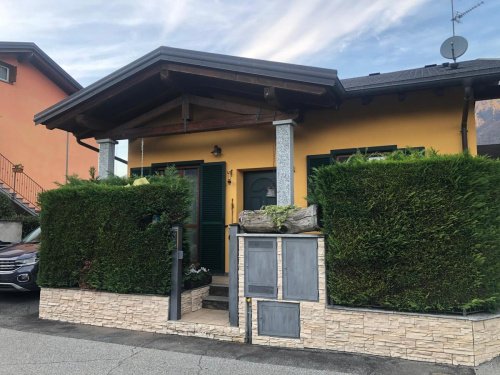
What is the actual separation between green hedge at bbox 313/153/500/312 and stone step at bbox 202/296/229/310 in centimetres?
204

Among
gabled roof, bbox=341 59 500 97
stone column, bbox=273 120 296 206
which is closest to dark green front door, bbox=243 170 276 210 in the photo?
stone column, bbox=273 120 296 206

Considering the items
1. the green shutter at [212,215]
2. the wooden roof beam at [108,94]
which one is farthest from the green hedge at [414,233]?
the wooden roof beam at [108,94]

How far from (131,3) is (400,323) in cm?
929

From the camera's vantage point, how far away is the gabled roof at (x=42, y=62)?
612 inches

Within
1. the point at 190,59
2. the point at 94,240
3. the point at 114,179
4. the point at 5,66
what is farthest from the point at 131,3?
the point at 5,66

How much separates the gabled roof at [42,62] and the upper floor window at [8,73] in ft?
1.86

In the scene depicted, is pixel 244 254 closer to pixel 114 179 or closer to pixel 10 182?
pixel 114 179

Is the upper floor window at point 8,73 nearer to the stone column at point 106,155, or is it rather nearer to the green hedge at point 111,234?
the stone column at point 106,155

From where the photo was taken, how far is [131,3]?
975 centimetres

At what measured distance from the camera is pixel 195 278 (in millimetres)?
6406

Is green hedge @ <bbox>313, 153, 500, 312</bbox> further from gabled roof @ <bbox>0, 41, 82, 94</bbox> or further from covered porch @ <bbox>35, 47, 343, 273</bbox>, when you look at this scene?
gabled roof @ <bbox>0, 41, 82, 94</bbox>

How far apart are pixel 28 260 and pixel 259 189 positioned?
460 centimetres

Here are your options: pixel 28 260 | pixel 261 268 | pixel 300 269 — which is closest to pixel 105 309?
pixel 28 260

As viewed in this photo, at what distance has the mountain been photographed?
9609 mm
